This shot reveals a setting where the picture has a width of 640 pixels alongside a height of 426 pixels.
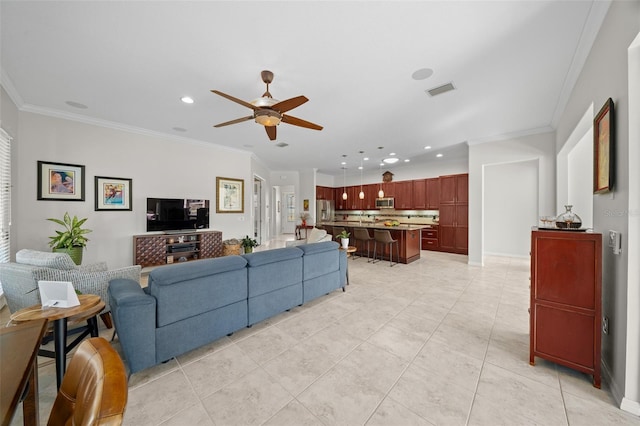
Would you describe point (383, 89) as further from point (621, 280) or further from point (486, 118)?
point (621, 280)

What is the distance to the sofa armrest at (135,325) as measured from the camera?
1850mm

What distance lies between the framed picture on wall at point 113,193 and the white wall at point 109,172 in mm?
94

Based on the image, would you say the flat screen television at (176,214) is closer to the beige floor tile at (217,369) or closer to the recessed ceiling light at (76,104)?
the recessed ceiling light at (76,104)

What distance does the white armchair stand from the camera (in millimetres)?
2084

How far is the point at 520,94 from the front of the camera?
345 cm

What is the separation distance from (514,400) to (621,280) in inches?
44.7

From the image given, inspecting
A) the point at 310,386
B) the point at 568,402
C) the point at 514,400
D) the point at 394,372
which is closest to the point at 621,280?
the point at 568,402

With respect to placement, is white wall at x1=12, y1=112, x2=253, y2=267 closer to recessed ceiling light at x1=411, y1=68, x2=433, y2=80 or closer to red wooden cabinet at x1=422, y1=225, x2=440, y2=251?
recessed ceiling light at x1=411, y1=68, x2=433, y2=80

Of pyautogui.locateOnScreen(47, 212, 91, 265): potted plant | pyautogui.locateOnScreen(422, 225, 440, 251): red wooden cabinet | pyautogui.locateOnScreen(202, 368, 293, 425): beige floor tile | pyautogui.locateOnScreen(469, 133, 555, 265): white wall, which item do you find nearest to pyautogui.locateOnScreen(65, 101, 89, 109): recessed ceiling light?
pyautogui.locateOnScreen(47, 212, 91, 265): potted plant

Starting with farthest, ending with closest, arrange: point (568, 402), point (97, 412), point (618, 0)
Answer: point (618, 0)
point (568, 402)
point (97, 412)

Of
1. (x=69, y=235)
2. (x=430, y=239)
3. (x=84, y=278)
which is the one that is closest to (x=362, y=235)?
(x=430, y=239)

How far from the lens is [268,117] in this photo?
2762 millimetres

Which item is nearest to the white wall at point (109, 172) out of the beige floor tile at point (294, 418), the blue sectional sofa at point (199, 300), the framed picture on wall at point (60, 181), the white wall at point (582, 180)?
the framed picture on wall at point (60, 181)

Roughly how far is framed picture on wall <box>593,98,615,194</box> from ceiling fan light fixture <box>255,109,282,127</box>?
2886 mm
